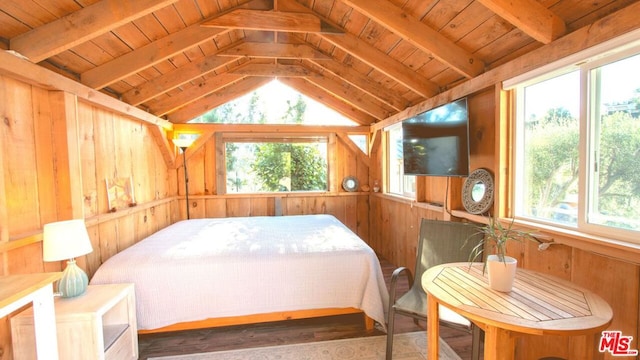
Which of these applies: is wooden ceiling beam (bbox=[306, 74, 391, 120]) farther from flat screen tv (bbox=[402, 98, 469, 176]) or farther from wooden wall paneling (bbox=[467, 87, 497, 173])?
wooden wall paneling (bbox=[467, 87, 497, 173])

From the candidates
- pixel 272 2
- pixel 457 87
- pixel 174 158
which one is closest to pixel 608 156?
pixel 457 87

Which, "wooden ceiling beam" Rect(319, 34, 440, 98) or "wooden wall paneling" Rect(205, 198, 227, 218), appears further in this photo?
"wooden wall paneling" Rect(205, 198, 227, 218)

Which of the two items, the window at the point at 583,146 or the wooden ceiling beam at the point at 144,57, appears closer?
the window at the point at 583,146

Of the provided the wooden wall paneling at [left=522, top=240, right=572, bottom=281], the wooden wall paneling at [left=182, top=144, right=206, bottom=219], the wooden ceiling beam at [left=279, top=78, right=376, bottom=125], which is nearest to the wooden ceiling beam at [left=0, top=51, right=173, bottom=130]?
the wooden wall paneling at [left=182, top=144, right=206, bottom=219]

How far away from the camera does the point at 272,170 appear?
476 cm

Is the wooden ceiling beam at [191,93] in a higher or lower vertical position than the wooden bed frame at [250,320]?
higher

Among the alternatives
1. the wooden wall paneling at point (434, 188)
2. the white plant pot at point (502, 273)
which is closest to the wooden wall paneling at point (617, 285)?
the white plant pot at point (502, 273)

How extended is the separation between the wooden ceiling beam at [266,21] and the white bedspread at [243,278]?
1977 mm

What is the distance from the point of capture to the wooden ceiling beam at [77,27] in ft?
5.81

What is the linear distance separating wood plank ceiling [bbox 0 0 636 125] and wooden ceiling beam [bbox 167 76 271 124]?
0.19 meters

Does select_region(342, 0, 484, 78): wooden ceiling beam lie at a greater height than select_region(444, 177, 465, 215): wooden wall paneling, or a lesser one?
greater

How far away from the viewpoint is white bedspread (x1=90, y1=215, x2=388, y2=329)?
6.96ft

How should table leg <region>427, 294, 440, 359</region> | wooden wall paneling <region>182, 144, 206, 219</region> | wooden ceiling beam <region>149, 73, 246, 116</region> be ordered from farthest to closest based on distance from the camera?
wooden wall paneling <region>182, 144, 206, 219</region> < wooden ceiling beam <region>149, 73, 246, 116</region> < table leg <region>427, 294, 440, 359</region>

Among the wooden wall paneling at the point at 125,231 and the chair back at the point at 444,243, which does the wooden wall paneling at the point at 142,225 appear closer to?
the wooden wall paneling at the point at 125,231
